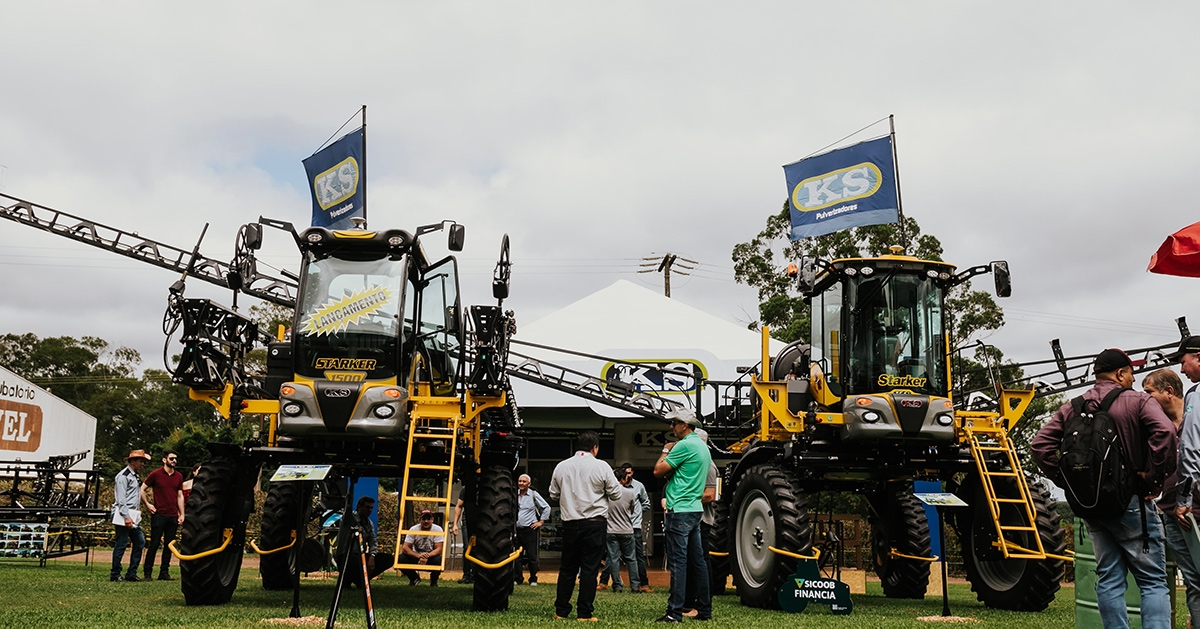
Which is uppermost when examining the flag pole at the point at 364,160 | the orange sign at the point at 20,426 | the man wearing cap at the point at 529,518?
the flag pole at the point at 364,160

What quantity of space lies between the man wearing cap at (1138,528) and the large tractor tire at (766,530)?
4.22 metres

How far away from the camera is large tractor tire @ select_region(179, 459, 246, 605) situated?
9.60 meters

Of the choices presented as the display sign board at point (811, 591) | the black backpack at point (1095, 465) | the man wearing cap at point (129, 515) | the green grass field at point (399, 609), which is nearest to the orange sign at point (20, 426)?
the man wearing cap at point (129, 515)

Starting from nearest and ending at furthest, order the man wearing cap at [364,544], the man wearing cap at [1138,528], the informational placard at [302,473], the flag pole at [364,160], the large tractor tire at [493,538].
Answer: the man wearing cap at [1138,528], the man wearing cap at [364,544], the informational placard at [302,473], the large tractor tire at [493,538], the flag pole at [364,160]

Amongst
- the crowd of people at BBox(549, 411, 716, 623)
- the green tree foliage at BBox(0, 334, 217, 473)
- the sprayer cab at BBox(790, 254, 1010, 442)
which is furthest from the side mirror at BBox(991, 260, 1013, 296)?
the green tree foliage at BBox(0, 334, 217, 473)

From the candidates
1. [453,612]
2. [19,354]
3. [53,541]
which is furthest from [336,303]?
[19,354]

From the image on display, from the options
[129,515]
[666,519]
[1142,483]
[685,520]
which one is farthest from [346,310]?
[1142,483]

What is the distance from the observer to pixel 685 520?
9.23 metres

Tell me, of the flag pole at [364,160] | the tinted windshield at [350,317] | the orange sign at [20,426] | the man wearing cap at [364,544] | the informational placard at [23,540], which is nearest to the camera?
the man wearing cap at [364,544]

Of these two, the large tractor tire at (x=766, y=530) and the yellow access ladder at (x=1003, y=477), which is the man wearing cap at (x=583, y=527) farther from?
the yellow access ladder at (x=1003, y=477)

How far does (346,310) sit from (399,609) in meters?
2.79

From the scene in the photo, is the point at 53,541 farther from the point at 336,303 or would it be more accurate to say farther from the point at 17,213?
the point at 336,303

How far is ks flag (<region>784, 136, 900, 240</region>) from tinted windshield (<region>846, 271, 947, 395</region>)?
508cm

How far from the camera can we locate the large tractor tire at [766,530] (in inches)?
412
